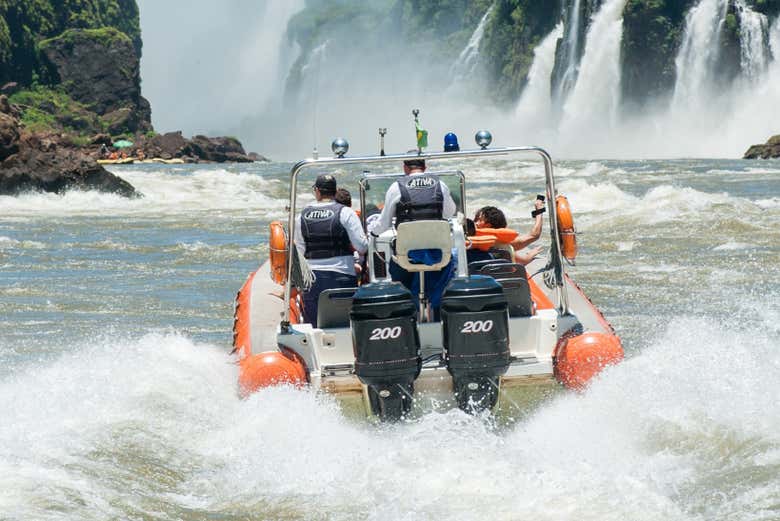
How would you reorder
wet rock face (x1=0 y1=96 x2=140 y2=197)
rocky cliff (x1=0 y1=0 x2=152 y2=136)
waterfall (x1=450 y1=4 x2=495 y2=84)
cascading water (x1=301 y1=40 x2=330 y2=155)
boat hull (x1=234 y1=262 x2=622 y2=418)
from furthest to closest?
cascading water (x1=301 y1=40 x2=330 y2=155) → rocky cliff (x1=0 y1=0 x2=152 y2=136) → waterfall (x1=450 y1=4 x2=495 y2=84) → wet rock face (x1=0 y1=96 x2=140 y2=197) → boat hull (x1=234 y1=262 x2=622 y2=418)

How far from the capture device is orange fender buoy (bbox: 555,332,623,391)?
20.1ft

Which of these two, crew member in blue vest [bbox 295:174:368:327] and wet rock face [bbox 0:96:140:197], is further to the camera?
wet rock face [bbox 0:96:140:197]

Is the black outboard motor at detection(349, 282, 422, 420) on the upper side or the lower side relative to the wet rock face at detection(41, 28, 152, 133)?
lower

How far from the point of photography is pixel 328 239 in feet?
21.8

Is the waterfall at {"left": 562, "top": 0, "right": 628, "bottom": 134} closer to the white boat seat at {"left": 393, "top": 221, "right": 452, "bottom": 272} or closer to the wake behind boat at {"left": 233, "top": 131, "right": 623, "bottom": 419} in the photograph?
the wake behind boat at {"left": 233, "top": 131, "right": 623, "bottom": 419}

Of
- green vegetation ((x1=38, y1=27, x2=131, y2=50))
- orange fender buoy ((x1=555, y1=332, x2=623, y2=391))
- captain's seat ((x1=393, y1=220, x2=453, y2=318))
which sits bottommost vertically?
orange fender buoy ((x1=555, y1=332, x2=623, y2=391))

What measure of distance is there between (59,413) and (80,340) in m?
3.09

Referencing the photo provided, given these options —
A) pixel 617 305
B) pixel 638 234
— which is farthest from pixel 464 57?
pixel 617 305

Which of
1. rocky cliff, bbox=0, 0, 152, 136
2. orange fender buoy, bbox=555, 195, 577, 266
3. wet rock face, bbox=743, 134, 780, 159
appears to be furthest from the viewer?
rocky cliff, bbox=0, 0, 152, 136

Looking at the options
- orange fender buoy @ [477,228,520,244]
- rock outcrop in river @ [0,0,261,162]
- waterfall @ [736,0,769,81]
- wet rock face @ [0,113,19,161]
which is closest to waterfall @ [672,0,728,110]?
waterfall @ [736,0,769,81]

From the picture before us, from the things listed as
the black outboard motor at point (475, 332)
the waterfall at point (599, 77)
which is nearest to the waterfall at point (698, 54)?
the waterfall at point (599, 77)

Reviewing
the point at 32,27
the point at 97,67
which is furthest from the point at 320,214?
the point at 32,27

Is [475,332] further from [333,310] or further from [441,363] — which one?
[333,310]

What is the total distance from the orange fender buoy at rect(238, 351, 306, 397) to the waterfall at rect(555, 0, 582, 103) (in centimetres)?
6957
